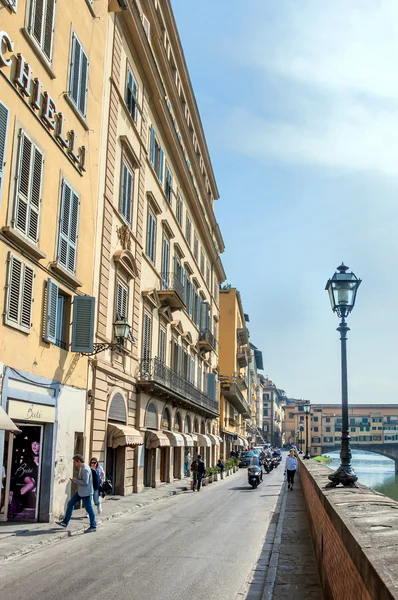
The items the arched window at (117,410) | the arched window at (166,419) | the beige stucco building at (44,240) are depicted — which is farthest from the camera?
the arched window at (166,419)

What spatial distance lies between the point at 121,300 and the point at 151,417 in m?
7.15

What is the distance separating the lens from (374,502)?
8.23 meters

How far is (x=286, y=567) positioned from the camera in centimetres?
988

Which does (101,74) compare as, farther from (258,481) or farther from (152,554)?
(258,481)

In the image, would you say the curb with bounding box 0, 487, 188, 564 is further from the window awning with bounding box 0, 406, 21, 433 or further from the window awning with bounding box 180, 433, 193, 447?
the window awning with bounding box 180, 433, 193, 447

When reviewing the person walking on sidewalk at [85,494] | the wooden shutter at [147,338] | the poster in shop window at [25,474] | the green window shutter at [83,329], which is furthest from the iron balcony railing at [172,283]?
the person walking on sidewalk at [85,494]

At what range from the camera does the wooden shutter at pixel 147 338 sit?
2650cm

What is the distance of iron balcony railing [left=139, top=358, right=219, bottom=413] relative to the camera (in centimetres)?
2577

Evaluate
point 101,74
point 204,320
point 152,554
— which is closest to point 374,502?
point 152,554

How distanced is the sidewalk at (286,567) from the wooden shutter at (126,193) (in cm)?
1202

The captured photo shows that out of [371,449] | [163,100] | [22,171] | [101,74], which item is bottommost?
[371,449]

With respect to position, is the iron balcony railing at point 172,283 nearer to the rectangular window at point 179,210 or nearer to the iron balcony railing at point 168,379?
the iron balcony railing at point 168,379

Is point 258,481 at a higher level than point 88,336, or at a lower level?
lower

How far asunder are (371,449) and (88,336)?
129790mm
